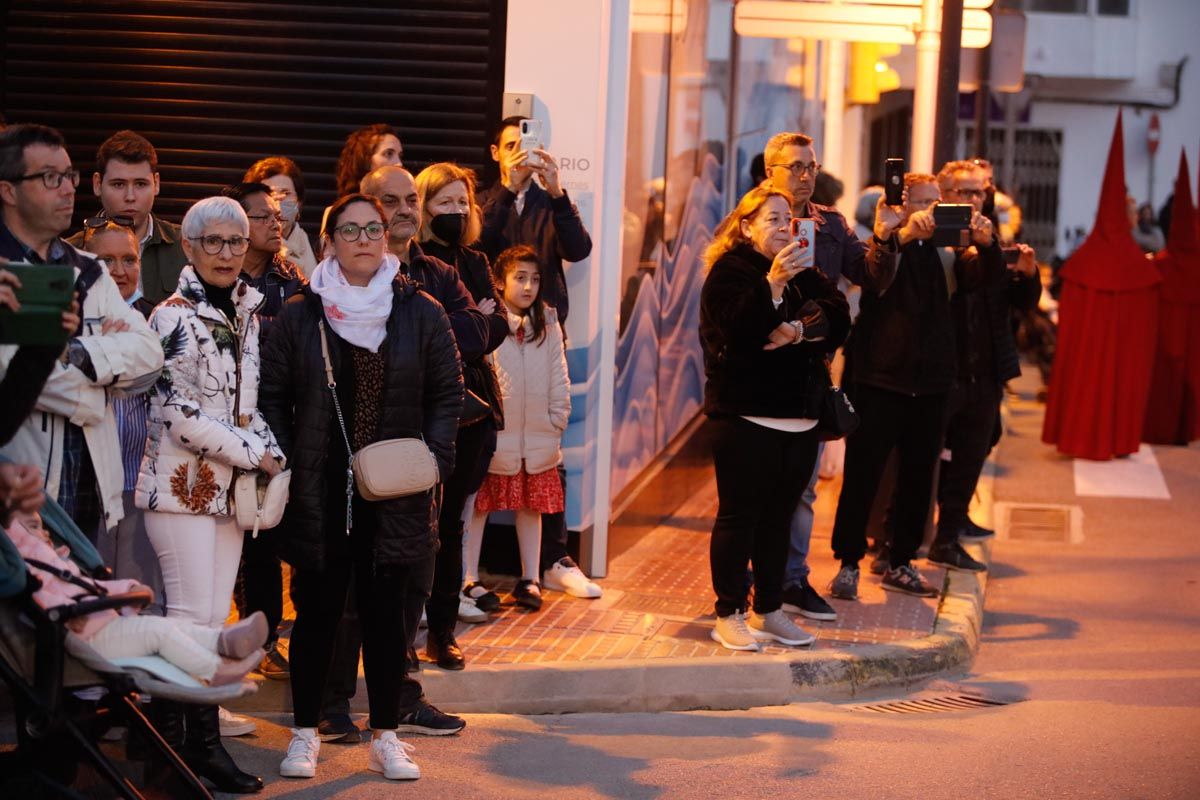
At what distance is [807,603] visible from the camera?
8227mm

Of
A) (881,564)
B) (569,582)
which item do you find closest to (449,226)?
(569,582)

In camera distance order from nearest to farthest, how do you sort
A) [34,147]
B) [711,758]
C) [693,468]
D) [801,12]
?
1. [34,147]
2. [711,758]
3. [801,12]
4. [693,468]

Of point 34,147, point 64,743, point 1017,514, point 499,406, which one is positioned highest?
point 34,147

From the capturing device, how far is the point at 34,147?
210 inches

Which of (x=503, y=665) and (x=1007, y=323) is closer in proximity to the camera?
(x=503, y=665)

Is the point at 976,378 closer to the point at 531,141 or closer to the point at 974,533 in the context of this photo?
the point at 974,533

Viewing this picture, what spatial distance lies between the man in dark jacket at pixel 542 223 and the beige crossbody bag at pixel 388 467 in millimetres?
2418

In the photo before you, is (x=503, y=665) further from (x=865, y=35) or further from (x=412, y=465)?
(x=865, y=35)

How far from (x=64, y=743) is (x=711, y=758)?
2.59 meters

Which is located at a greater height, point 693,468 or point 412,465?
point 412,465

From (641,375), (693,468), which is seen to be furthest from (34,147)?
(693,468)

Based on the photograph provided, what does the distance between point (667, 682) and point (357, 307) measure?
230 centimetres

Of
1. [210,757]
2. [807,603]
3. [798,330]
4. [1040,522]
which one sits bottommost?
[1040,522]

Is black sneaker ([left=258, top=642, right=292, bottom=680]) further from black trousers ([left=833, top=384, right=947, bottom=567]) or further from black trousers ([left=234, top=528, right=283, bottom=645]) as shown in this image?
black trousers ([left=833, top=384, right=947, bottom=567])
